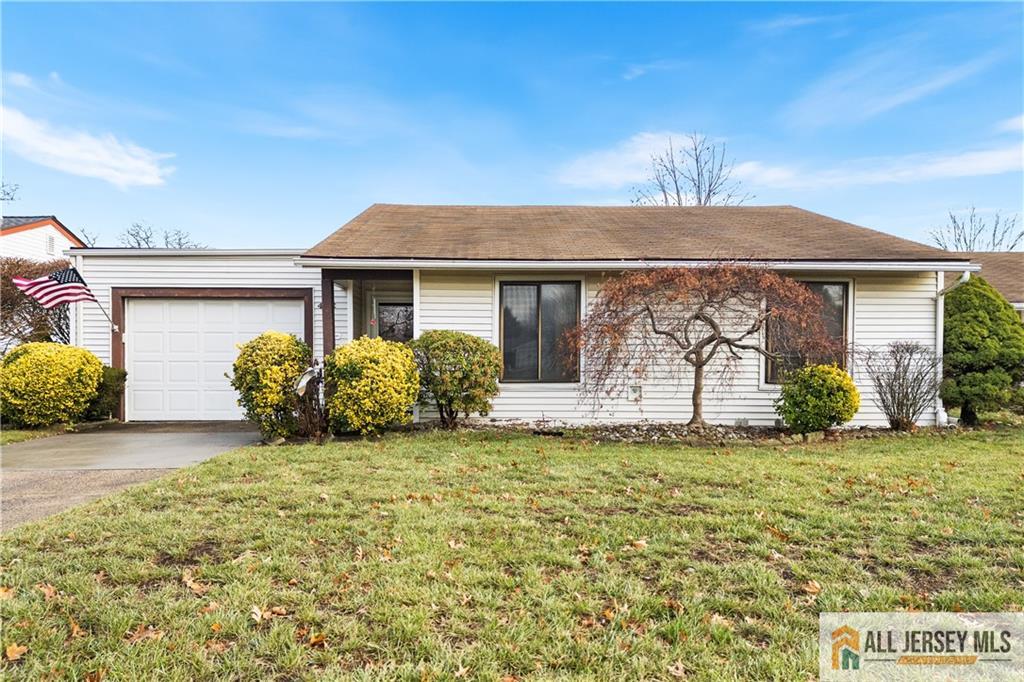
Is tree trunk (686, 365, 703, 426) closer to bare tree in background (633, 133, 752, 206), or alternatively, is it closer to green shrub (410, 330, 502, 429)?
green shrub (410, 330, 502, 429)

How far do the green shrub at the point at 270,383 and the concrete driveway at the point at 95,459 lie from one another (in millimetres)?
520

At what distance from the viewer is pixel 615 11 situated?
11.6m

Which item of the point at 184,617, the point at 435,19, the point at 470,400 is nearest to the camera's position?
the point at 184,617

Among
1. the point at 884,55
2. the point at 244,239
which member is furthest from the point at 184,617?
the point at 244,239

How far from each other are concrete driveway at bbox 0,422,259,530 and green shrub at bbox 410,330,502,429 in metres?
2.78

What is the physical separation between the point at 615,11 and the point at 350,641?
532 inches

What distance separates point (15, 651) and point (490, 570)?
221 cm

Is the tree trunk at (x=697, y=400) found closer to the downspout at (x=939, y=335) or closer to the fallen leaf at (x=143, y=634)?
the downspout at (x=939, y=335)

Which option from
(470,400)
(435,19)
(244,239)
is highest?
(435,19)

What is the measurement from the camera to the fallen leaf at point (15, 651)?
2.12 meters

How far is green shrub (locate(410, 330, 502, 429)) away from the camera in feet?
24.3

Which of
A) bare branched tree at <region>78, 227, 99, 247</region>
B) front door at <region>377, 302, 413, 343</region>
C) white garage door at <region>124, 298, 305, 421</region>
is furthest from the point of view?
bare branched tree at <region>78, 227, 99, 247</region>

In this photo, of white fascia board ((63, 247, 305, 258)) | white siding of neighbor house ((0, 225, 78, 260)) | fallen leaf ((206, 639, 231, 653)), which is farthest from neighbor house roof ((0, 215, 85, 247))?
fallen leaf ((206, 639, 231, 653))

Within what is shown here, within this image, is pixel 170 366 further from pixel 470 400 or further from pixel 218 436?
pixel 470 400
